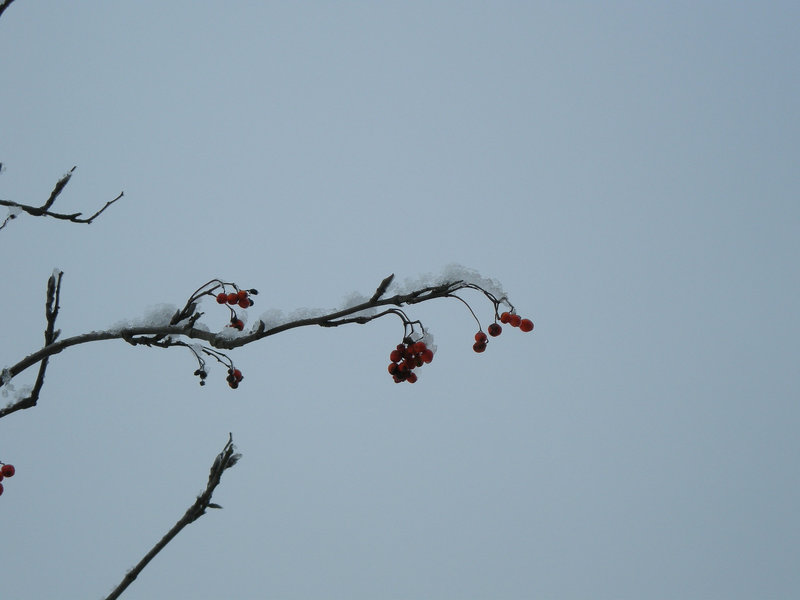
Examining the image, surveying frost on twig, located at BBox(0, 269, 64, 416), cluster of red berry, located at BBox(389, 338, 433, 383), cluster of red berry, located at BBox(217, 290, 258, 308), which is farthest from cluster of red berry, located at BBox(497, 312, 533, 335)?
frost on twig, located at BBox(0, 269, 64, 416)

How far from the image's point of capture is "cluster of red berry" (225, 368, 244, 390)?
12.4 ft

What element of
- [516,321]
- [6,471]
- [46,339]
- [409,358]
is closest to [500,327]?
[516,321]

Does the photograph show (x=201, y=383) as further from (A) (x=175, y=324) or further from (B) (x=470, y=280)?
(B) (x=470, y=280)

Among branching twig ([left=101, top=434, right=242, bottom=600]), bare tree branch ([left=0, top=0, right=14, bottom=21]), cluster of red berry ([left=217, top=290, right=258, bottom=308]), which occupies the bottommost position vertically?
branching twig ([left=101, top=434, right=242, bottom=600])

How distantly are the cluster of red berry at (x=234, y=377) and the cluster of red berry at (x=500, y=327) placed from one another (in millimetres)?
1362

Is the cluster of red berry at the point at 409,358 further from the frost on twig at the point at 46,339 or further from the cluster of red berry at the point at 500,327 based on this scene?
the frost on twig at the point at 46,339

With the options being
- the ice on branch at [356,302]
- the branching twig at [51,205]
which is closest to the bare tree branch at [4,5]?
the branching twig at [51,205]

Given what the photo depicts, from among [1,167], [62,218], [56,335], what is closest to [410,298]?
[56,335]

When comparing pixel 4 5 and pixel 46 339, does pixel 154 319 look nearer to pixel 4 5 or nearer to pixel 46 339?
pixel 46 339

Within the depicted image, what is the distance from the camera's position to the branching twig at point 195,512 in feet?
9.40

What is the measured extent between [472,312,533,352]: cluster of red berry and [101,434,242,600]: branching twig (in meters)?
1.43

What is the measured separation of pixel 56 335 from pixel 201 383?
0.82 m

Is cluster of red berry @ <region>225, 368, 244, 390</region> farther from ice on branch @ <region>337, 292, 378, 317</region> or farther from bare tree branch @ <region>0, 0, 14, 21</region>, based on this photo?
bare tree branch @ <region>0, 0, 14, 21</region>

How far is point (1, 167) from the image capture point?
4059mm
